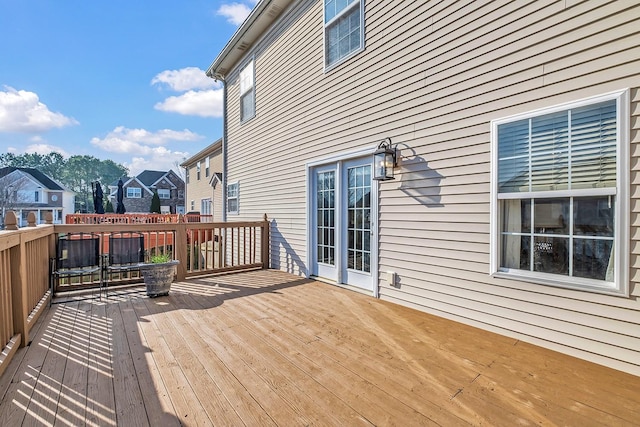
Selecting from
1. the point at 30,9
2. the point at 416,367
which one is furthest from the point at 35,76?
the point at 416,367

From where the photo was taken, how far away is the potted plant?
A: 4008mm

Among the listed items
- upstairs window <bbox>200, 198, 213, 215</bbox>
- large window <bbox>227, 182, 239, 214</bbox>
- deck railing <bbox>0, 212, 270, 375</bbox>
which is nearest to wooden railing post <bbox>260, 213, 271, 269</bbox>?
deck railing <bbox>0, 212, 270, 375</bbox>

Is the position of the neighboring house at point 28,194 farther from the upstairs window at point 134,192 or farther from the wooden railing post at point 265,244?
the wooden railing post at point 265,244

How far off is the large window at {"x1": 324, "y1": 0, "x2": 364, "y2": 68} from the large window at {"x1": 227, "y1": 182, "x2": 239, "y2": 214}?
433 centimetres

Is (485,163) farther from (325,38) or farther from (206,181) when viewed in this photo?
(206,181)

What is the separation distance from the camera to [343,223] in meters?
4.51

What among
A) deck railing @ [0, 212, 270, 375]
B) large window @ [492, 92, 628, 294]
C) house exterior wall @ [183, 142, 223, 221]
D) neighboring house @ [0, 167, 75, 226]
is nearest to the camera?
large window @ [492, 92, 628, 294]

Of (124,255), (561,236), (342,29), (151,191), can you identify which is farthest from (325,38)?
(151,191)

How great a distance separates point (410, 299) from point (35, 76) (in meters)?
28.0

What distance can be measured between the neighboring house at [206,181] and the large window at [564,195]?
10.6 metres

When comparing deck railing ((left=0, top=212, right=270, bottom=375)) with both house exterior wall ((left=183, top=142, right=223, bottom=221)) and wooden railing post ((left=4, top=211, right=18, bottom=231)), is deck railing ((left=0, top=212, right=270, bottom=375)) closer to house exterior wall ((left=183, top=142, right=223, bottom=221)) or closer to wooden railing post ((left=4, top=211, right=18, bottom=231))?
wooden railing post ((left=4, top=211, right=18, bottom=231))

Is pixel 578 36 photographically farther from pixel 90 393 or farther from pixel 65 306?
pixel 65 306

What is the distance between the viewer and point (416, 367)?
2131 millimetres

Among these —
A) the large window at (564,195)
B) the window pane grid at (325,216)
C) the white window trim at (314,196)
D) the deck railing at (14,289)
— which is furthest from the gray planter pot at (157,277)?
the large window at (564,195)
